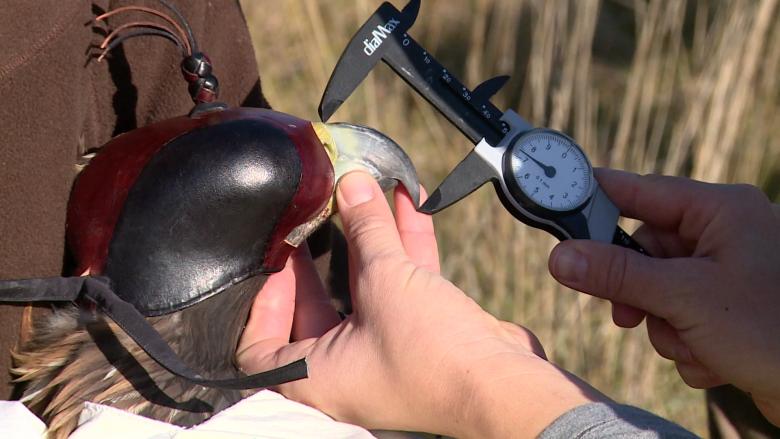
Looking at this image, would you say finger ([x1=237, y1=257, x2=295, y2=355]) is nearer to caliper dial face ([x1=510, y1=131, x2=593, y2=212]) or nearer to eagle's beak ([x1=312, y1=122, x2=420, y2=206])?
eagle's beak ([x1=312, y1=122, x2=420, y2=206])

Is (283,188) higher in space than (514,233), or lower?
higher

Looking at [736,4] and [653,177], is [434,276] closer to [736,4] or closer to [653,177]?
[653,177]

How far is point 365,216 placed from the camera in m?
1.22

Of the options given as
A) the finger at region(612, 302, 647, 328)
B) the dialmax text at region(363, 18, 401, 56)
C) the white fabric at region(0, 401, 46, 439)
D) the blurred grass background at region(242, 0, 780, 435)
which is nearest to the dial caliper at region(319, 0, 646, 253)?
the dialmax text at region(363, 18, 401, 56)

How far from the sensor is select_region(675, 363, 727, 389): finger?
1.39m

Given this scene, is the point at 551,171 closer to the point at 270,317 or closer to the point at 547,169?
the point at 547,169

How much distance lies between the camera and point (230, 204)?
1.11 m

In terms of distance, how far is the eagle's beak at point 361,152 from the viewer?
122 centimetres

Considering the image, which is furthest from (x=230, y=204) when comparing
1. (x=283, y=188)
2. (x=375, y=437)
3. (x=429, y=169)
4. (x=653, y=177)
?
(x=429, y=169)

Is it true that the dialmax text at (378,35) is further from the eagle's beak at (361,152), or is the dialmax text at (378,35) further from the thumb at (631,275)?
the thumb at (631,275)

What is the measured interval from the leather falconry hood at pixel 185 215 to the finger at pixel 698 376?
0.59m

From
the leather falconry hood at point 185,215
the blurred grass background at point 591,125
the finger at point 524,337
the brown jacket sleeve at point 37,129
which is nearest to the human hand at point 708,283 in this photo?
the finger at point 524,337

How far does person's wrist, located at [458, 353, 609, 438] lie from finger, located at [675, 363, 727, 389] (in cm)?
35

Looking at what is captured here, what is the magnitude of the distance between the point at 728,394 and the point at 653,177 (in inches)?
19.2
